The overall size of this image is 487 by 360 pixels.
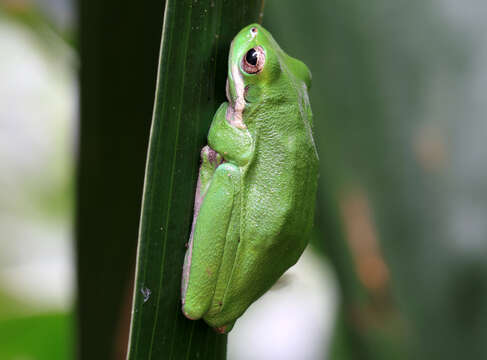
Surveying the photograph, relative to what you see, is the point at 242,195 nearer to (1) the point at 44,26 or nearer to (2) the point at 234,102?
(2) the point at 234,102

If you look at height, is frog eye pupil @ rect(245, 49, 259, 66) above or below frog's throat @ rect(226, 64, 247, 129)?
above

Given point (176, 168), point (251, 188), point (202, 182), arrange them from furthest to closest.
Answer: point (251, 188), point (202, 182), point (176, 168)

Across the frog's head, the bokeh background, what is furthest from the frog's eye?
the bokeh background

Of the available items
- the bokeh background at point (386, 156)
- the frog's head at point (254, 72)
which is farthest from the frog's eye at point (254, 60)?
the bokeh background at point (386, 156)

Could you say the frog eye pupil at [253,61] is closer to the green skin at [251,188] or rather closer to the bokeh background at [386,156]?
the green skin at [251,188]

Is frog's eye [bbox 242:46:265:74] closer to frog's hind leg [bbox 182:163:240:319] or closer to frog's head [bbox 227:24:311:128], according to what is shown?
frog's head [bbox 227:24:311:128]

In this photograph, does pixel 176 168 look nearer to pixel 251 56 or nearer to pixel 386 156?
pixel 251 56

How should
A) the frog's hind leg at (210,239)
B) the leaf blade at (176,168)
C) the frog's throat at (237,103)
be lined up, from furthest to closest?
the frog's throat at (237,103), the frog's hind leg at (210,239), the leaf blade at (176,168)

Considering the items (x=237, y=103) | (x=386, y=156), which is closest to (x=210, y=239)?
(x=237, y=103)
